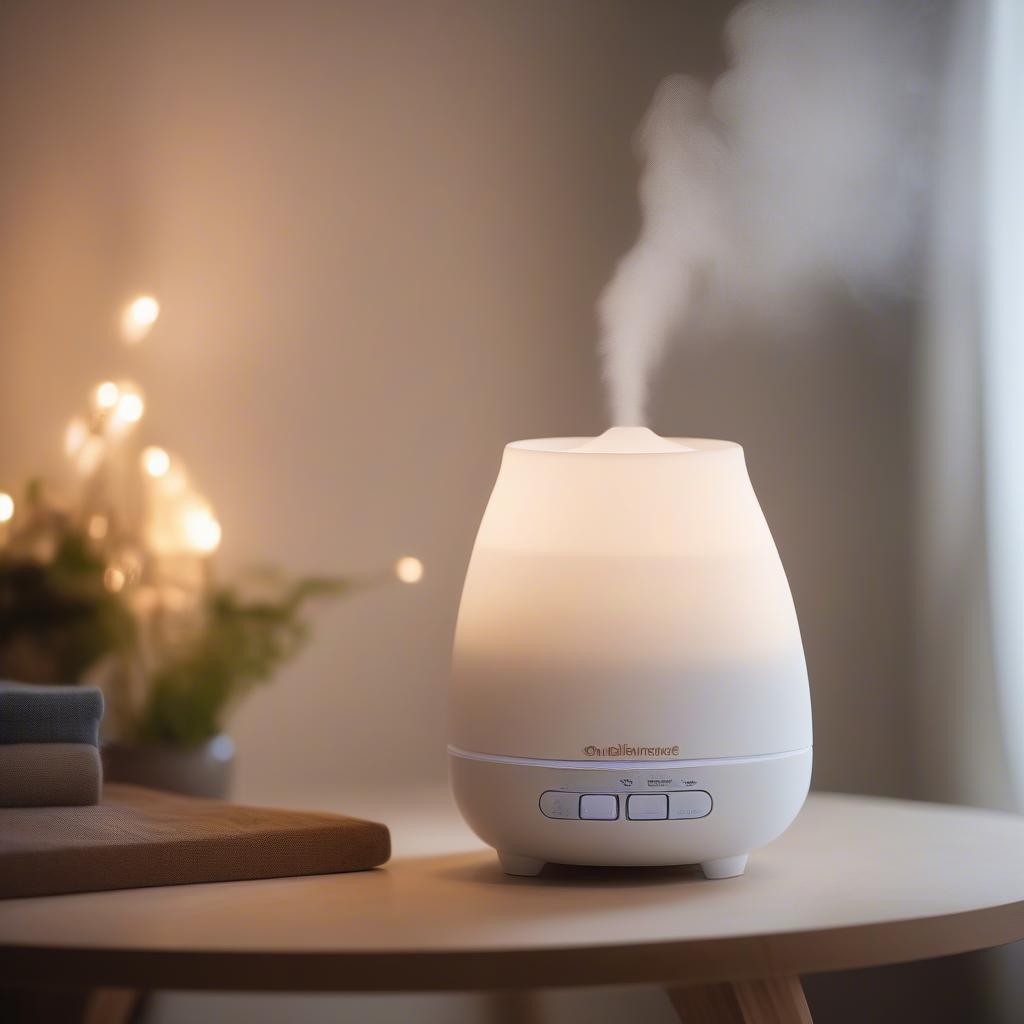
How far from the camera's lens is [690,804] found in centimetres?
82

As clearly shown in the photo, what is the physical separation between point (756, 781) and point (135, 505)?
1063mm

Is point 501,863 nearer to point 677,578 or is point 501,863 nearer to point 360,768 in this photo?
point 677,578

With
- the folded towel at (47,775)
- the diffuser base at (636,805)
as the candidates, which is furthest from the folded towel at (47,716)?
the diffuser base at (636,805)

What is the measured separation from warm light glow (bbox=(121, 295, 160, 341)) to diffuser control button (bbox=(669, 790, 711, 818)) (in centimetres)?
110

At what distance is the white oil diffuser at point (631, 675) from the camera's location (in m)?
0.82

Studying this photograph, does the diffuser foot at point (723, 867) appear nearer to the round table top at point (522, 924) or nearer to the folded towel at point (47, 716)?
the round table top at point (522, 924)

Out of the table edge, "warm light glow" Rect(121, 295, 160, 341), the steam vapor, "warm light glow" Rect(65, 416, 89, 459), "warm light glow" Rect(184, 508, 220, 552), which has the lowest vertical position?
the table edge

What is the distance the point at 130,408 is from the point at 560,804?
41.2 inches

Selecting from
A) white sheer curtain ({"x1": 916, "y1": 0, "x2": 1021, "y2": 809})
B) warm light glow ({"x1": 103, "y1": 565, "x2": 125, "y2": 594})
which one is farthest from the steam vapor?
warm light glow ({"x1": 103, "y1": 565, "x2": 125, "y2": 594})

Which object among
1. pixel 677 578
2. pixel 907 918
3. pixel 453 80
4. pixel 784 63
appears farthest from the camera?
pixel 453 80

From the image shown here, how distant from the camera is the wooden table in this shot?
26.1 inches

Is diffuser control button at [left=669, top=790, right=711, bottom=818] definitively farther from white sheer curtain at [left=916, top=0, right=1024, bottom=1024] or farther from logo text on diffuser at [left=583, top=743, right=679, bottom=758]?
white sheer curtain at [left=916, top=0, right=1024, bottom=1024]

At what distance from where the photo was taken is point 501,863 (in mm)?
911

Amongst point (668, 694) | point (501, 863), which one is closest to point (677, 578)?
point (668, 694)
